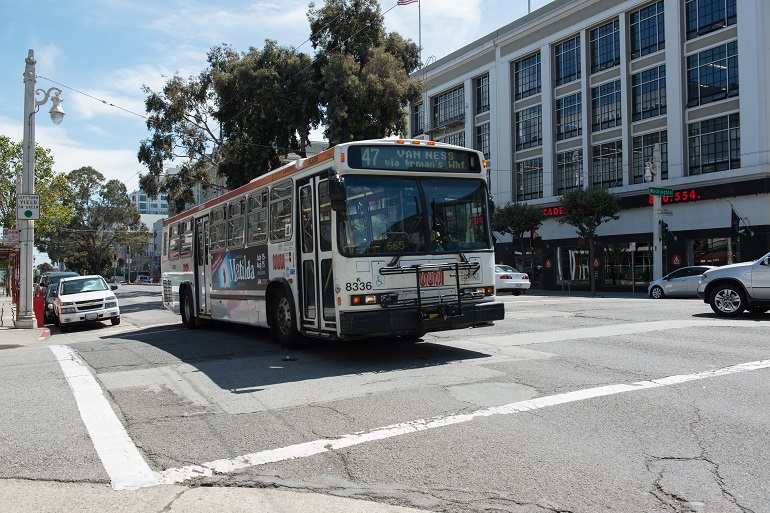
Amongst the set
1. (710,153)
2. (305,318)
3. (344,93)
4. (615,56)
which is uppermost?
(615,56)

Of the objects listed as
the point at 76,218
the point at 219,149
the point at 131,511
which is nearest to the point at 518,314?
the point at 131,511

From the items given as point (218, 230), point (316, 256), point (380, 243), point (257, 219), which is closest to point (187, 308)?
point (218, 230)

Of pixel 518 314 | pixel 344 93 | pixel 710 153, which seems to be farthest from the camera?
pixel 710 153

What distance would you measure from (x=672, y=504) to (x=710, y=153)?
32991mm

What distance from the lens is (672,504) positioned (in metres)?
4.08

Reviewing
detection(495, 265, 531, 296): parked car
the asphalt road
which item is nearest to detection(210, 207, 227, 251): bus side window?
the asphalt road

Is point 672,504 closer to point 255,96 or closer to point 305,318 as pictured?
point 305,318

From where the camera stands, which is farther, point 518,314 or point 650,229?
point 650,229

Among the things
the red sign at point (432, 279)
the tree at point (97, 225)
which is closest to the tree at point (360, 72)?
the red sign at point (432, 279)

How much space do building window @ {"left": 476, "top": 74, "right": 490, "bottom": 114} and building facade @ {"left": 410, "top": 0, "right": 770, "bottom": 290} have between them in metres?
0.09

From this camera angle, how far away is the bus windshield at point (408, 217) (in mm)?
9047

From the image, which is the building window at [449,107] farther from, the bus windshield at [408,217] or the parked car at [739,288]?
the bus windshield at [408,217]

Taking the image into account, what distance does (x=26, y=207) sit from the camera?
1828 centimetres

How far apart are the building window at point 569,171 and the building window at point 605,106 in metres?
2.14
